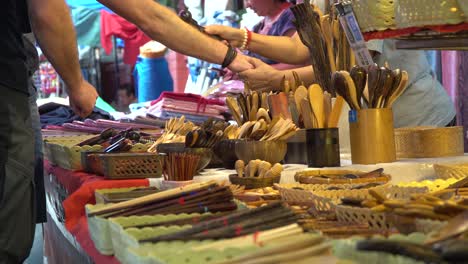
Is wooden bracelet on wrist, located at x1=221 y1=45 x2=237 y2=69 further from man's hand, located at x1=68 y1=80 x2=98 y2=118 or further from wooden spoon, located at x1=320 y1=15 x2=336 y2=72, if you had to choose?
man's hand, located at x1=68 y1=80 x2=98 y2=118

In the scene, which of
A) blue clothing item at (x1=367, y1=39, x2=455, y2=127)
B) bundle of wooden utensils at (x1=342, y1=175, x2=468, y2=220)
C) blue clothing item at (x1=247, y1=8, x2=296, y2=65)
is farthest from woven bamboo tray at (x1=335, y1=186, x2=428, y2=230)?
blue clothing item at (x1=247, y1=8, x2=296, y2=65)

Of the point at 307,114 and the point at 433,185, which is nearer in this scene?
the point at 433,185

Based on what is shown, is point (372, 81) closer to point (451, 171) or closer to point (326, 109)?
point (326, 109)

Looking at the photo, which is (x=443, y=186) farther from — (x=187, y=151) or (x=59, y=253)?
(x=59, y=253)

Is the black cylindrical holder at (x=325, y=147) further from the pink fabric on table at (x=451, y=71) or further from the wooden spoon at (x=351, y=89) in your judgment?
the pink fabric on table at (x=451, y=71)

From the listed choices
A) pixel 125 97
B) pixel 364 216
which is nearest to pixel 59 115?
pixel 364 216

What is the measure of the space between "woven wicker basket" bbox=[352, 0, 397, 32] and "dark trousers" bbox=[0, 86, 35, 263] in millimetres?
890

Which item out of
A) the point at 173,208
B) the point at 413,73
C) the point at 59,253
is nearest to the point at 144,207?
the point at 173,208

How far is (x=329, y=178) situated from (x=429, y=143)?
650mm

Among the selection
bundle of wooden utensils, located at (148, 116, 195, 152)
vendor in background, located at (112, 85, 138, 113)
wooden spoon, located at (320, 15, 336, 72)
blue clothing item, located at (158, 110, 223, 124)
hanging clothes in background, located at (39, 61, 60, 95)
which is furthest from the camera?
vendor in background, located at (112, 85, 138, 113)

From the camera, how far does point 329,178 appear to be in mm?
1902

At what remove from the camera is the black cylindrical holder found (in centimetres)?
227

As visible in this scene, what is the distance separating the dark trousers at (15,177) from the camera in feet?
6.48

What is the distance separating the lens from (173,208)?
149 cm
